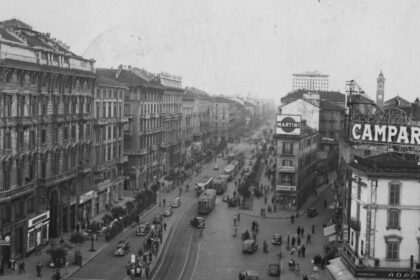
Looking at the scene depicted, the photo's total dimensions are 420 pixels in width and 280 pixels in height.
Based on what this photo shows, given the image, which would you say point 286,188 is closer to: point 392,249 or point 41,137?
point 41,137

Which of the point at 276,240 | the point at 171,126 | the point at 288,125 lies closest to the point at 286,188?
the point at 288,125

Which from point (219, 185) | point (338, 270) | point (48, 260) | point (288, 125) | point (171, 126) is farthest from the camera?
point (171, 126)

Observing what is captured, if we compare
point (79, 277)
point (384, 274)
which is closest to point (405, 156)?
point (384, 274)

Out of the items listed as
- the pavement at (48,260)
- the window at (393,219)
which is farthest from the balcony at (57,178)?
the window at (393,219)

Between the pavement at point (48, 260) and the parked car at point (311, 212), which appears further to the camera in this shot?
the parked car at point (311, 212)

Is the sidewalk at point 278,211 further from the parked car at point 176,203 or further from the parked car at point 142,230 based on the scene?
the parked car at point 142,230

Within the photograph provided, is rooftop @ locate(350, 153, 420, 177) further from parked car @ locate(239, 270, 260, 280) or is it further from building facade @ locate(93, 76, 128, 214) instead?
building facade @ locate(93, 76, 128, 214)
